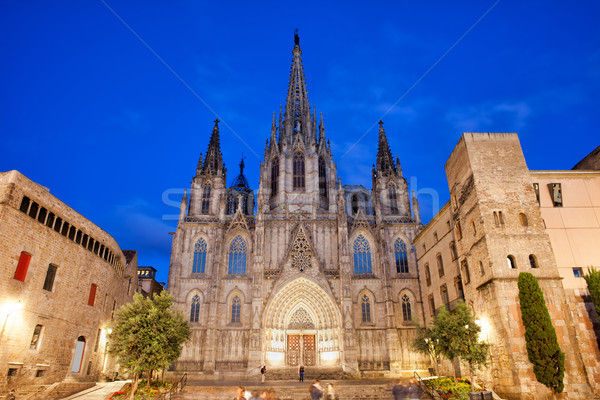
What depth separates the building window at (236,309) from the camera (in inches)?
1291

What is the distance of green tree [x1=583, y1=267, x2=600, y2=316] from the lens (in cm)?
1727

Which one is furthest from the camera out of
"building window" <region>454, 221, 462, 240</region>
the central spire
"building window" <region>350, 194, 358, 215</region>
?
"building window" <region>350, 194, 358, 215</region>

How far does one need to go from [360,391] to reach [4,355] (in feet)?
56.7

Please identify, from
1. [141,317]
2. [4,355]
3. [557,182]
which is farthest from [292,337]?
[557,182]

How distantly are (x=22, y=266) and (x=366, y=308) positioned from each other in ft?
80.8

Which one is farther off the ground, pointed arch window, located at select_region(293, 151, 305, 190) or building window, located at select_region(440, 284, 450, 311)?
pointed arch window, located at select_region(293, 151, 305, 190)

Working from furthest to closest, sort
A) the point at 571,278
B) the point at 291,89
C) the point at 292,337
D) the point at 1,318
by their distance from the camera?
the point at 291,89, the point at 292,337, the point at 571,278, the point at 1,318

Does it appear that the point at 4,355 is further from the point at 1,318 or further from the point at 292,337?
the point at 292,337

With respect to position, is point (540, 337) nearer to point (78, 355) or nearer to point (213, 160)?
point (78, 355)

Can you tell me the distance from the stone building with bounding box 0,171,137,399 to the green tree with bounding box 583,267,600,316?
83.4 ft

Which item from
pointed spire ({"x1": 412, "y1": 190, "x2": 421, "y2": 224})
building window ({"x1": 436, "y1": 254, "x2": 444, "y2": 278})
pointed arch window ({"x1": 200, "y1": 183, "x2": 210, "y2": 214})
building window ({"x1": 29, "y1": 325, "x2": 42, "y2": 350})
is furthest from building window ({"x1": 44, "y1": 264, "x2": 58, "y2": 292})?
pointed spire ({"x1": 412, "y1": 190, "x2": 421, "y2": 224})

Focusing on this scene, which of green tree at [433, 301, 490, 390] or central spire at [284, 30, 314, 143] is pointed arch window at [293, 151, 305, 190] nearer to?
central spire at [284, 30, 314, 143]

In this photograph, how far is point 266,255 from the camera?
34.5 meters

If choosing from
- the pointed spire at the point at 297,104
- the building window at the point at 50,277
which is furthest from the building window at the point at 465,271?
the pointed spire at the point at 297,104
